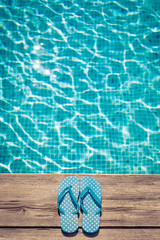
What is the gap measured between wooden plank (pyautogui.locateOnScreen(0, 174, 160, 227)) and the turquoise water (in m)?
0.74

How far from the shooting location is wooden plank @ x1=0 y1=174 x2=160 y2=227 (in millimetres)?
2166

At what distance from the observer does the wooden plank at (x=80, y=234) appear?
82.7 inches

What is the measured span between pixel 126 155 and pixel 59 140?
38.8 inches

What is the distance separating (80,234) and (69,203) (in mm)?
310

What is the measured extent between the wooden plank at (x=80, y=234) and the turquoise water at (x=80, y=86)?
1002mm

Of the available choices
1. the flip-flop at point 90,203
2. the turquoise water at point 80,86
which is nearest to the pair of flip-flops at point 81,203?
the flip-flop at point 90,203

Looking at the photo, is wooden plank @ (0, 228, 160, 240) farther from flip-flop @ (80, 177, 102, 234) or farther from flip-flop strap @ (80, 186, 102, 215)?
flip-flop strap @ (80, 186, 102, 215)

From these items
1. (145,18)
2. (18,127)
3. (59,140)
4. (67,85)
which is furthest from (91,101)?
(145,18)

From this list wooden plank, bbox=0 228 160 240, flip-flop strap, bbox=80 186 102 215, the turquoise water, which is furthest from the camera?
the turquoise water

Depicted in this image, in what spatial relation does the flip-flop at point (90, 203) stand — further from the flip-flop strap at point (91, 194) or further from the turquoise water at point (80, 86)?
the turquoise water at point (80, 86)

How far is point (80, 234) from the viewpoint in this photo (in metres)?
2.14

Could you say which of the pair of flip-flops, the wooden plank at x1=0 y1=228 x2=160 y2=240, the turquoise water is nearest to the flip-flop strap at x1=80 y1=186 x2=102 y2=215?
the pair of flip-flops

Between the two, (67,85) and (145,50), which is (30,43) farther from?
(145,50)

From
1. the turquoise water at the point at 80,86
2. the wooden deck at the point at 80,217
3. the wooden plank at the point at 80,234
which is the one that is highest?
the turquoise water at the point at 80,86
